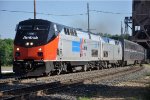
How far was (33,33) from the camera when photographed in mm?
22141

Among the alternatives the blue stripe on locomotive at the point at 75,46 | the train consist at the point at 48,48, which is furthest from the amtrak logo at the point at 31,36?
the blue stripe on locomotive at the point at 75,46

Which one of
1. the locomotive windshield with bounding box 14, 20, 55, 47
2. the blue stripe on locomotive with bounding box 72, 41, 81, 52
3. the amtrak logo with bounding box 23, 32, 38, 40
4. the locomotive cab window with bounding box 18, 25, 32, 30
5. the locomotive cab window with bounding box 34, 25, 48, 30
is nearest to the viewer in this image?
the locomotive windshield with bounding box 14, 20, 55, 47

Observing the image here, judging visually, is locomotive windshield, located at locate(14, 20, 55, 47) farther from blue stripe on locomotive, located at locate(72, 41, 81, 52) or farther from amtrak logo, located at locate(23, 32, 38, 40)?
blue stripe on locomotive, located at locate(72, 41, 81, 52)

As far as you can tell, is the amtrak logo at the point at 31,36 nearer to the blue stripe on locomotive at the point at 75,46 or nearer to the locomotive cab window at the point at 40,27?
the locomotive cab window at the point at 40,27

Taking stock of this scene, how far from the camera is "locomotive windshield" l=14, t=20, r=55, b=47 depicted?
71.5ft

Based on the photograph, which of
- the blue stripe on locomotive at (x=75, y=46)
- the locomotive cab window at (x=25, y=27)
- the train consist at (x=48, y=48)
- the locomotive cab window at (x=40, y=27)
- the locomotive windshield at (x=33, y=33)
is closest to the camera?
the train consist at (x=48, y=48)

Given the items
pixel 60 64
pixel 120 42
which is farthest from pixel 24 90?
pixel 120 42

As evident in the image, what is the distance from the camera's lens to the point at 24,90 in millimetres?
15273

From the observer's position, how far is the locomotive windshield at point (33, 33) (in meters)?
21.8

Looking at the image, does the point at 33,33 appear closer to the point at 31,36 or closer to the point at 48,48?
the point at 31,36

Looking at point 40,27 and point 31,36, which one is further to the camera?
point 40,27

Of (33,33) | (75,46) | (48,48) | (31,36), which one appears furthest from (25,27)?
(75,46)

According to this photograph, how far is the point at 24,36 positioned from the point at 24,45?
2.10ft

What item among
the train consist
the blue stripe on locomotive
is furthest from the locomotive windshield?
the blue stripe on locomotive
